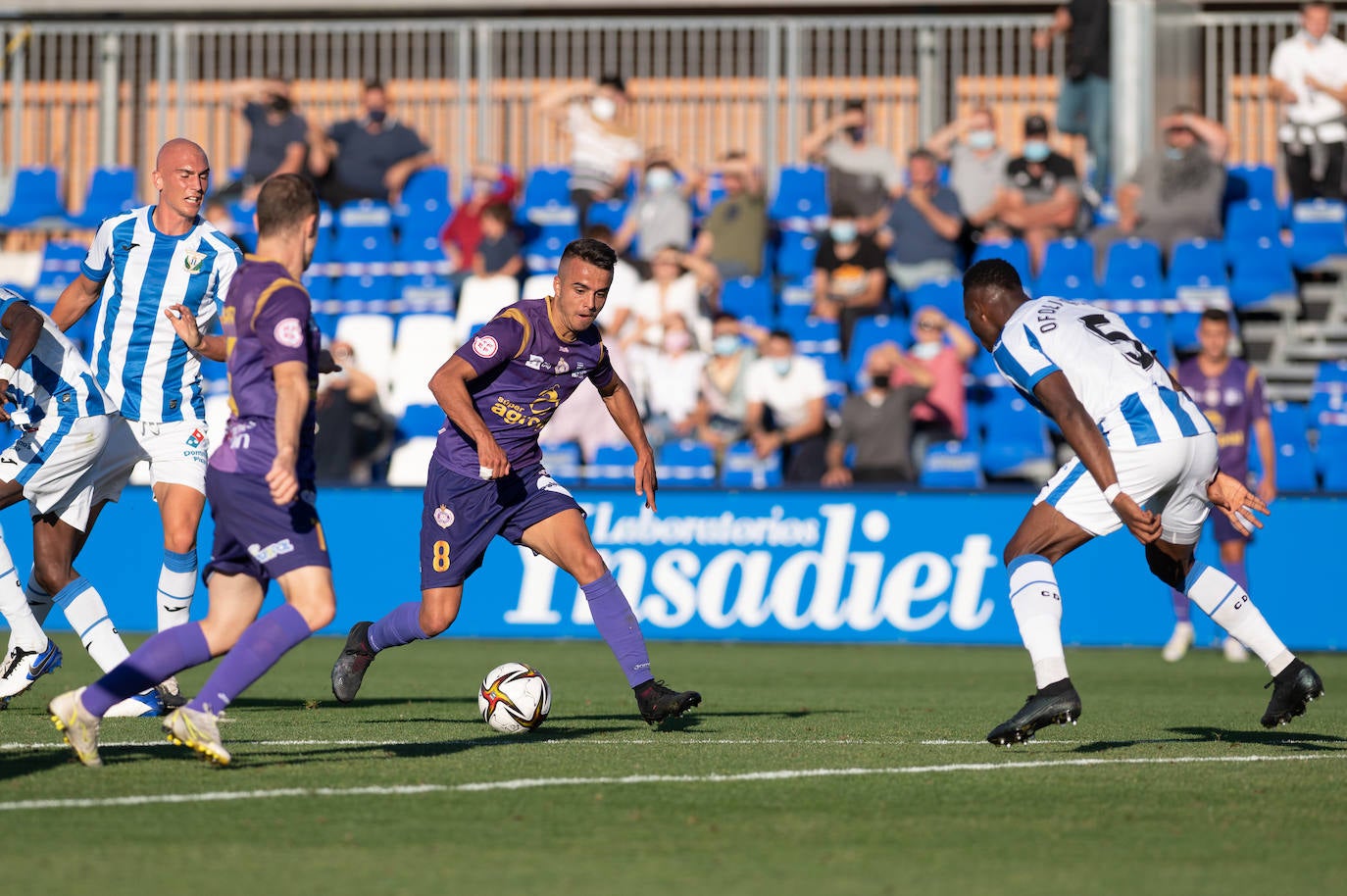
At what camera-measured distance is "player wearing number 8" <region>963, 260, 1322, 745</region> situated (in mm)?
7184

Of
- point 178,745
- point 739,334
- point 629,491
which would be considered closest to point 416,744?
point 178,745

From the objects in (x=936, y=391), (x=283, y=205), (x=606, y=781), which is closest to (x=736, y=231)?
(x=936, y=391)

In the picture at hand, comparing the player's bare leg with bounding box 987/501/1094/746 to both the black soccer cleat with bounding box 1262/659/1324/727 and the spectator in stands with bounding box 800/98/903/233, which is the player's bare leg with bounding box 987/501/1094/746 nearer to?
the black soccer cleat with bounding box 1262/659/1324/727

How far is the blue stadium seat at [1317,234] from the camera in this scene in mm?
18188

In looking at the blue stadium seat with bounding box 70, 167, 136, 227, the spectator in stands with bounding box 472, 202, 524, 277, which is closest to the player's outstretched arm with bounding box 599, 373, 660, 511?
the spectator in stands with bounding box 472, 202, 524, 277

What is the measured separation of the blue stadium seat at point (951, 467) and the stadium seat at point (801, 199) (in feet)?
14.7

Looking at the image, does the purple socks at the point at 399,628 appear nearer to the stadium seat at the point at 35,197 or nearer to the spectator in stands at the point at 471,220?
the spectator in stands at the point at 471,220

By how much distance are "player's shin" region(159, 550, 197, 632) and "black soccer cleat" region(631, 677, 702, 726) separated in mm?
2252

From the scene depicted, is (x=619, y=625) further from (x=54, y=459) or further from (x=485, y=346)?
(x=54, y=459)

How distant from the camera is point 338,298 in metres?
19.2

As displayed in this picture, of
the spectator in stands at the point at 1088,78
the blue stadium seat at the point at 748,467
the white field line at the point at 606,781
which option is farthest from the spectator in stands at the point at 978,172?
the white field line at the point at 606,781

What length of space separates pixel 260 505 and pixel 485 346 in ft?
5.54

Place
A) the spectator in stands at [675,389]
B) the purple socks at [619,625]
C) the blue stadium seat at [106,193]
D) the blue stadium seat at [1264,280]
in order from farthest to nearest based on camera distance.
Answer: the blue stadium seat at [106,193]
the blue stadium seat at [1264,280]
the spectator in stands at [675,389]
the purple socks at [619,625]

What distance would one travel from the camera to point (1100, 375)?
742cm
